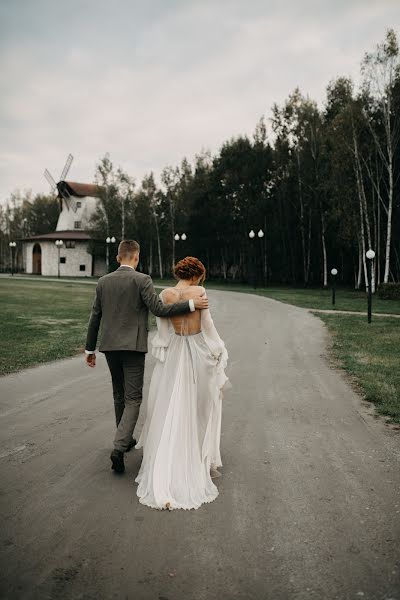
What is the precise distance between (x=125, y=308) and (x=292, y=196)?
43461 millimetres

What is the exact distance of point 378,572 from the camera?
2.86 m

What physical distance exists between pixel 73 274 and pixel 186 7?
54700 millimetres

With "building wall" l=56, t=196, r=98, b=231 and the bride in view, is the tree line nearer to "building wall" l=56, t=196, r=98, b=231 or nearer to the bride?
"building wall" l=56, t=196, r=98, b=231

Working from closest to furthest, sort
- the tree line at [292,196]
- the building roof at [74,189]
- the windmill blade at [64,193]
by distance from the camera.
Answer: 1. the tree line at [292,196]
2. the building roof at [74,189]
3. the windmill blade at [64,193]

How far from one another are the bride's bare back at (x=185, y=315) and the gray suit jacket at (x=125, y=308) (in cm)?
11

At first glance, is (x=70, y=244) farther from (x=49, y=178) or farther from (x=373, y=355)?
(x=373, y=355)

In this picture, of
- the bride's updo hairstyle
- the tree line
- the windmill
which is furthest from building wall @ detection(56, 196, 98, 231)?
the bride's updo hairstyle

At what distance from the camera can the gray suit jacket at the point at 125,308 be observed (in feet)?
14.9

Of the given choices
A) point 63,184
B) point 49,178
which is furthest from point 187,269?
point 49,178

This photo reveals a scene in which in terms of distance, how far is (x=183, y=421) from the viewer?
4.20 metres

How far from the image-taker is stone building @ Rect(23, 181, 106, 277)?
62719 mm

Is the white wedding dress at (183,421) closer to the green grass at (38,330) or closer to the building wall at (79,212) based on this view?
the green grass at (38,330)

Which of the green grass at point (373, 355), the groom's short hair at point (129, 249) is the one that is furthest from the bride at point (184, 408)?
the green grass at point (373, 355)

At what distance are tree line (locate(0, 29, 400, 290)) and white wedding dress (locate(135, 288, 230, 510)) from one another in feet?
93.6
